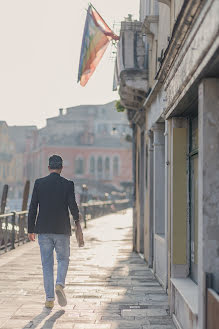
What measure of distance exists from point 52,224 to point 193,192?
5.22ft

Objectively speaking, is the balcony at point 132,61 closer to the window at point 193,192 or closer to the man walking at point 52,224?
the man walking at point 52,224

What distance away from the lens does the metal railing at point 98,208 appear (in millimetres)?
32516

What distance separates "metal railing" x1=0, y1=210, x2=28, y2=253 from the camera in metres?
15.4

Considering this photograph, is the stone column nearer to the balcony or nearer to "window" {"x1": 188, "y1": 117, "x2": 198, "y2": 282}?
Result: "window" {"x1": 188, "y1": 117, "x2": 198, "y2": 282}

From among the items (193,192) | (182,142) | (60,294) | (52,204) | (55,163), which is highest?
(182,142)

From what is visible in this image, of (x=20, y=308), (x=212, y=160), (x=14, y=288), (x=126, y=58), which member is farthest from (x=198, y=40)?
(x=126, y=58)

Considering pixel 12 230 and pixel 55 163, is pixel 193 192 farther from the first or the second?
pixel 12 230

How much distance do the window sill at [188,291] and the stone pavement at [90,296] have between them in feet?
1.34

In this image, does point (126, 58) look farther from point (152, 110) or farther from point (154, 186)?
point (154, 186)

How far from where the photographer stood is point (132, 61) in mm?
13875

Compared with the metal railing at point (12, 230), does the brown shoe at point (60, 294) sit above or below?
below

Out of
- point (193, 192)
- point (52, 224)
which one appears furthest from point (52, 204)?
point (193, 192)

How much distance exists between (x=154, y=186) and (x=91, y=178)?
6843 centimetres

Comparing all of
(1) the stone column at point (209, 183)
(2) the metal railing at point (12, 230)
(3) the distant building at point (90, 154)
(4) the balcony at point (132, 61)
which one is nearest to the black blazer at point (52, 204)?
(1) the stone column at point (209, 183)
